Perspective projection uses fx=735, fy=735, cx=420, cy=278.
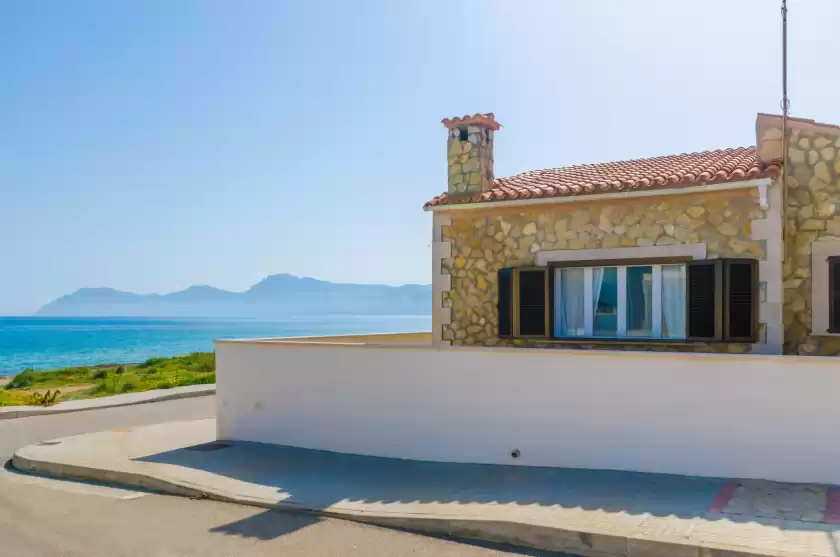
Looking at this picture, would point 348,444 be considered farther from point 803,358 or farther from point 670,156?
point 670,156

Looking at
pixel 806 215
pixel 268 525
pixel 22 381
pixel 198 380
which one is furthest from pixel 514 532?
pixel 22 381

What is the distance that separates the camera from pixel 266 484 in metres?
9.17

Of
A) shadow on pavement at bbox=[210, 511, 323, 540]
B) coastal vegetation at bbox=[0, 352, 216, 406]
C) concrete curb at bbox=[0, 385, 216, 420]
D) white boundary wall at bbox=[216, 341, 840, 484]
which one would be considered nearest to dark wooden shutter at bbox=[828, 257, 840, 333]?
white boundary wall at bbox=[216, 341, 840, 484]

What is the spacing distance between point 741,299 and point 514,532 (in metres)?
5.44

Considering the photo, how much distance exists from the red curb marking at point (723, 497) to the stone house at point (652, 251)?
297 centimetres

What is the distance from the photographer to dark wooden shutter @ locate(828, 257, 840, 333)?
10.3 metres

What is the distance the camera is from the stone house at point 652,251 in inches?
408

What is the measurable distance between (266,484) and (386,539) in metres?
2.68

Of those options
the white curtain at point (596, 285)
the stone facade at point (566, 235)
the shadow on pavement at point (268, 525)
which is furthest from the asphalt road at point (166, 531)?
the white curtain at point (596, 285)

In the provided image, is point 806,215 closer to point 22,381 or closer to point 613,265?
point 613,265

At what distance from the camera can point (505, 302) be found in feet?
39.7

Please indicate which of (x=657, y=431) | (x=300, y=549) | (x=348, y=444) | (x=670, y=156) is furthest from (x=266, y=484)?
(x=670, y=156)

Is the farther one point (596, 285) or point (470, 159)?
point (470, 159)

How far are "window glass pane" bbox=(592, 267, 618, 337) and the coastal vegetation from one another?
14698 mm
